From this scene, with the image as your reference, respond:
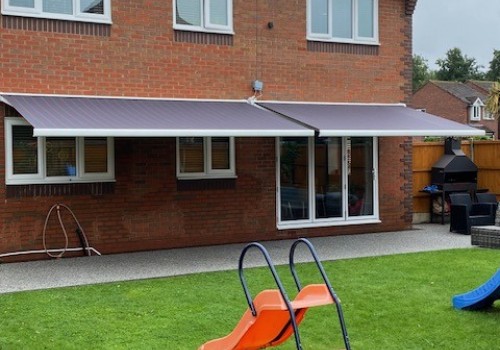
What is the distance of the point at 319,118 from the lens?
13.3 metres

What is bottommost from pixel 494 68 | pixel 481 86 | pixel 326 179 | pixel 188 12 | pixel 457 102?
pixel 326 179

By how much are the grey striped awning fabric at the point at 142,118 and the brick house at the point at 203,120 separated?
4cm

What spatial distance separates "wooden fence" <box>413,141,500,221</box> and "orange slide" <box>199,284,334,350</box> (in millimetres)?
12559

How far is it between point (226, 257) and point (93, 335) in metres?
5.27

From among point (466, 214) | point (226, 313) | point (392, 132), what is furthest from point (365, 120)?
point (226, 313)

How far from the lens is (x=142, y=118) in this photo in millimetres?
11312

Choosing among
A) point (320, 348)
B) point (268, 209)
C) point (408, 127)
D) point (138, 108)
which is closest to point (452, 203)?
point (408, 127)

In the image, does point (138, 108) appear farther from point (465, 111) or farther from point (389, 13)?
point (465, 111)

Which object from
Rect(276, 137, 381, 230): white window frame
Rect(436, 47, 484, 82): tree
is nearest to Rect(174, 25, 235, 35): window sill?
Rect(276, 137, 381, 230): white window frame

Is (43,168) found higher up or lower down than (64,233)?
higher up

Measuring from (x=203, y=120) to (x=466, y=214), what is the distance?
24.3 ft

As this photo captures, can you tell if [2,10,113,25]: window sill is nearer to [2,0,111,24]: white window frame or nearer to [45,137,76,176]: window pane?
[2,0,111,24]: white window frame

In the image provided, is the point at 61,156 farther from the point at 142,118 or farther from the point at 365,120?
the point at 365,120

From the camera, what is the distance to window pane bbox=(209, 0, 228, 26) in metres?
13.9
